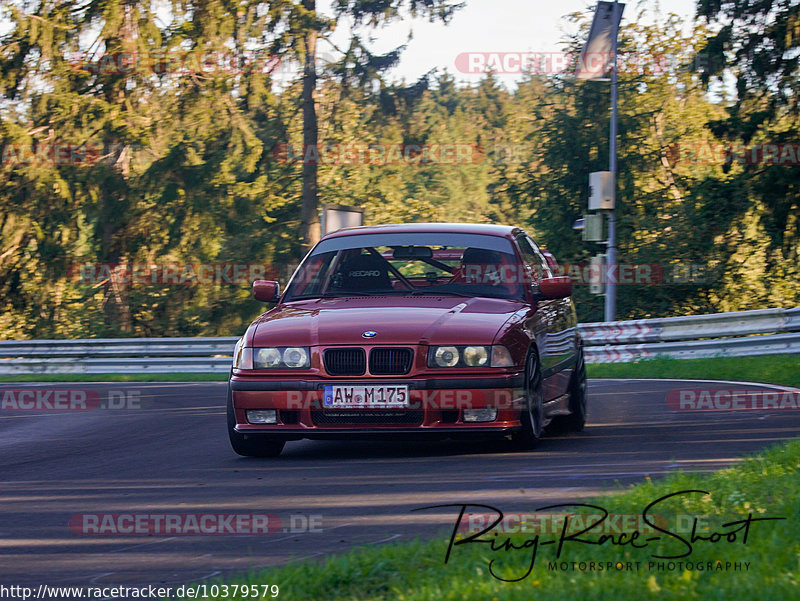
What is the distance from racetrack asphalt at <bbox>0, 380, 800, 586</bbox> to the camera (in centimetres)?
500

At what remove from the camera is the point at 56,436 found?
36.9 ft

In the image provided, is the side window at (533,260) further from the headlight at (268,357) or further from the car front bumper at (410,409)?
the headlight at (268,357)

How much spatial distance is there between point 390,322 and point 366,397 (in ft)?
1.81

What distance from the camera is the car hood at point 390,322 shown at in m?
7.63

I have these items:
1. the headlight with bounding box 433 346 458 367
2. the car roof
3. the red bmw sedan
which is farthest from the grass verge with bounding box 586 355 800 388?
the headlight with bounding box 433 346 458 367

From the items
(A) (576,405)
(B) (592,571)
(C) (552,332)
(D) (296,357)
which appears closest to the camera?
(B) (592,571)

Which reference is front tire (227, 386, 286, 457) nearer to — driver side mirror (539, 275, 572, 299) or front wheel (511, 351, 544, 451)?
front wheel (511, 351, 544, 451)

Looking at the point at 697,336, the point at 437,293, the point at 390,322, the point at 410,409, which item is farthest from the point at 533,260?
the point at 697,336

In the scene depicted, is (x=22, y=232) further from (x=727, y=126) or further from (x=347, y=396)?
(x=347, y=396)

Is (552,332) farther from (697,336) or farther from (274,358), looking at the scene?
(697,336)

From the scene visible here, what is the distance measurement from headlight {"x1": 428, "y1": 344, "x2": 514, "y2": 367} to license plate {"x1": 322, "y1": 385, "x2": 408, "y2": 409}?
0.92 feet

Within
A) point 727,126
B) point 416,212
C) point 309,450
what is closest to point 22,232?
point 416,212

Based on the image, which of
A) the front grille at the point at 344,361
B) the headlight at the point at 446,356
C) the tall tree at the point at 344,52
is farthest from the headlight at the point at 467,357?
the tall tree at the point at 344,52

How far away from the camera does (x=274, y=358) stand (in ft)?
25.6
